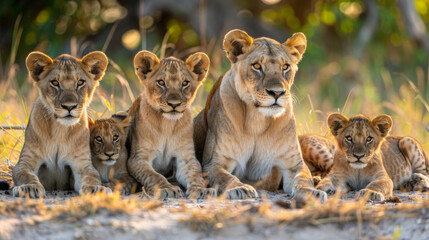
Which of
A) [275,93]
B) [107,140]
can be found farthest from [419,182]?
[107,140]

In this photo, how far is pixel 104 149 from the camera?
5.08m

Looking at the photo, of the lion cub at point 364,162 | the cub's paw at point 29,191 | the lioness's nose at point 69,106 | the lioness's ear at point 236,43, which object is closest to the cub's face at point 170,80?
the lioness's ear at point 236,43

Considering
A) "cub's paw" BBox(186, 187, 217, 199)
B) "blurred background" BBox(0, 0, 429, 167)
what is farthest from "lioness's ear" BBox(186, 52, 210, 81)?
"blurred background" BBox(0, 0, 429, 167)

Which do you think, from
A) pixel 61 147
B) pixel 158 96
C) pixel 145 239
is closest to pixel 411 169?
pixel 158 96

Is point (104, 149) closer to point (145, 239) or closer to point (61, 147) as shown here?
point (61, 147)

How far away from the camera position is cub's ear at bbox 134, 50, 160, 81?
5215 mm

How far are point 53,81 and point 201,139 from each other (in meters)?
1.51

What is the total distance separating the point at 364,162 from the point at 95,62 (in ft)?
7.27

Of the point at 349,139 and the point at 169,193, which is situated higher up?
the point at 349,139

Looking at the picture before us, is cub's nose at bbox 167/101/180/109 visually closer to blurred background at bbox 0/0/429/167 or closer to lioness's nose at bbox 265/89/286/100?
lioness's nose at bbox 265/89/286/100

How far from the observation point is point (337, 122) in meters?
5.56

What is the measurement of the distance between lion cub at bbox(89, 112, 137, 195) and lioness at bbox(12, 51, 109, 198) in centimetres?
13

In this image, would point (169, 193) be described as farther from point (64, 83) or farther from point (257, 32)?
point (257, 32)

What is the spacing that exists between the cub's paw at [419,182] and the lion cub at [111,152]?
2.31m
